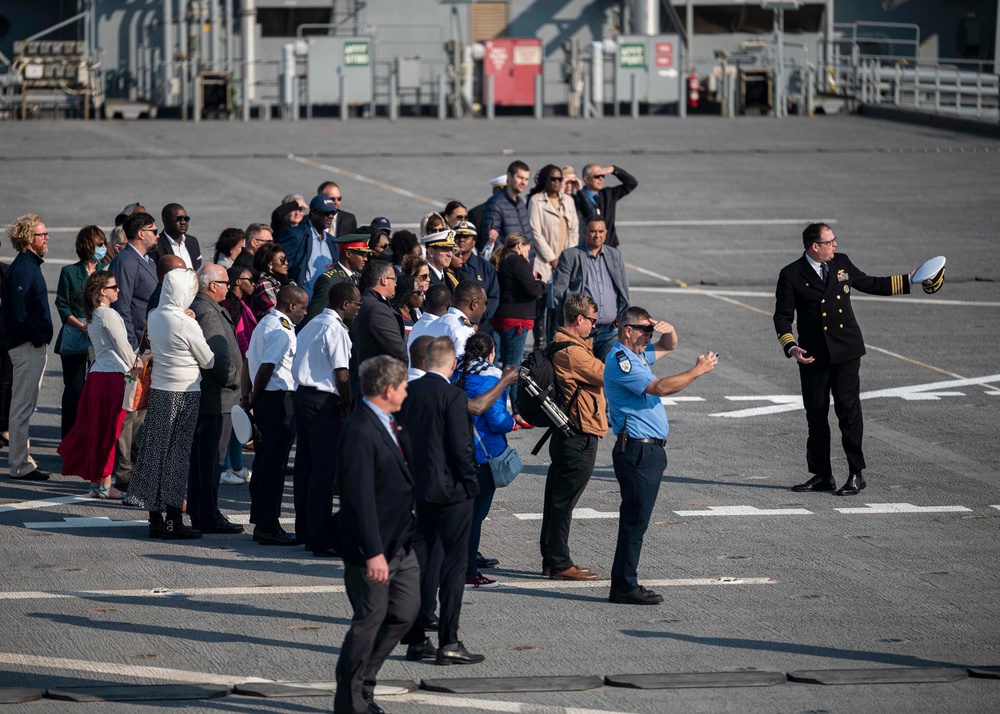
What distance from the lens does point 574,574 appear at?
9336 mm

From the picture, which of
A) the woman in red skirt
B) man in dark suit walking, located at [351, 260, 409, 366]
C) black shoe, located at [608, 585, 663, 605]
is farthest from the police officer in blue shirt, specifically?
the woman in red skirt

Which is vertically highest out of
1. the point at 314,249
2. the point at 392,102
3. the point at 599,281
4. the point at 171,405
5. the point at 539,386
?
the point at 392,102

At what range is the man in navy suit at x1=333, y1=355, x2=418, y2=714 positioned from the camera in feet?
22.4

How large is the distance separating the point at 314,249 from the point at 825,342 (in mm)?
4771

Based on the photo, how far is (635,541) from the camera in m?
8.83

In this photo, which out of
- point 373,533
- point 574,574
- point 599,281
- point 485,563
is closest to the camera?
point 373,533

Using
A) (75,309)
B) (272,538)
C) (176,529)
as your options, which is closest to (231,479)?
(176,529)

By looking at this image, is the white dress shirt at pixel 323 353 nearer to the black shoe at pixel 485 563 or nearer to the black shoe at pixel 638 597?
the black shoe at pixel 485 563

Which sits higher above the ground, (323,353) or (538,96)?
(538,96)

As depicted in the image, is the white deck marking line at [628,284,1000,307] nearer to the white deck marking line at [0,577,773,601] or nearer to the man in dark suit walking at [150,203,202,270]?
the man in dark suit walking at [150,203,202,270]

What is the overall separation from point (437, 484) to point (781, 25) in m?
39.0

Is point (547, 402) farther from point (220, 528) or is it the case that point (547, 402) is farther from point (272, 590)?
point (220, 528)

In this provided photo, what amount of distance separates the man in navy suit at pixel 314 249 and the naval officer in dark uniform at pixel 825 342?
4.21 metres

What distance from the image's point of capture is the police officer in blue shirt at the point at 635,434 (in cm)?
880
